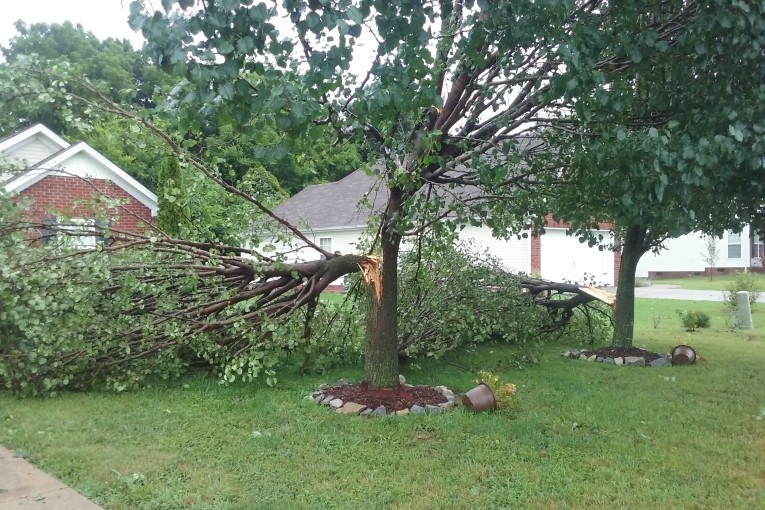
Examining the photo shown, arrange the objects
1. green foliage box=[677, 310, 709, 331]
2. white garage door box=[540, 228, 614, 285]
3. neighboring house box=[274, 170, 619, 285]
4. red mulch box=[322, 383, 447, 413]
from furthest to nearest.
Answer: white garage door box=[540, 228, 614, 285]
neighboring house box=[274, 170, 619, 285]
green foliage box=[677, 310, 709, 331]
red mulch box=[322, 383, 447, 413]

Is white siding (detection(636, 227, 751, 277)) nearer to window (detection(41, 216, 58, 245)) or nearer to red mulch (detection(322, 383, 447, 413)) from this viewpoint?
red mulch (detection(322, 383, 447, 413))

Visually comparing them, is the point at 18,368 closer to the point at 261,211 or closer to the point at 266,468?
the point at 261,211

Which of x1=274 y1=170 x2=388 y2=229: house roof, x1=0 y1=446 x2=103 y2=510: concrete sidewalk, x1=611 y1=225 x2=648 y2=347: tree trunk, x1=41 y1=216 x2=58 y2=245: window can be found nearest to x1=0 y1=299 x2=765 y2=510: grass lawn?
x1=0 y1=446 x2=103 y2=510: concrete sidewalk

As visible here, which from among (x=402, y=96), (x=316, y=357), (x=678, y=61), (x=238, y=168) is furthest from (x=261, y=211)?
(x=238, y=168)

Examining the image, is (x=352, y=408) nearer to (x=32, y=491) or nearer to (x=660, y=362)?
(x=32, y=491)

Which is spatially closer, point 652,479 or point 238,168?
point 652,479

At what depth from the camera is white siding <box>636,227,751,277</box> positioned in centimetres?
3469

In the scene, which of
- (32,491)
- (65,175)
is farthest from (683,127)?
(65,175)

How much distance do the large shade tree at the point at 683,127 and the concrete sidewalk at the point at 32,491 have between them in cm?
417

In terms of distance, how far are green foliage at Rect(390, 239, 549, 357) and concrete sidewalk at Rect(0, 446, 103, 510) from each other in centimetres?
415

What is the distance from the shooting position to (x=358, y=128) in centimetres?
521

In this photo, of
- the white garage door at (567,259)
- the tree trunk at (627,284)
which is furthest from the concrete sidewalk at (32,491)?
the white garage door at (567,259)

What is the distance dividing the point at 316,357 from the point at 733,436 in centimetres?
471

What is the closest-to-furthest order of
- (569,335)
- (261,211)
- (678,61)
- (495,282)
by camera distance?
(678,61)
(261,211)
(495,282)
(569,335)
